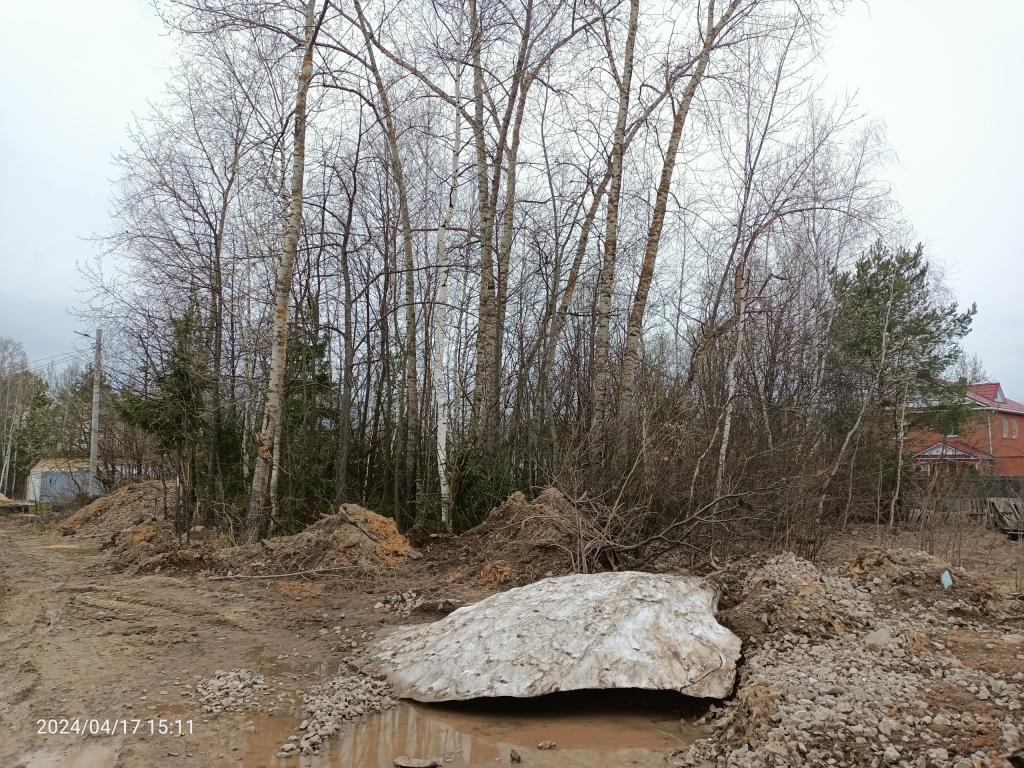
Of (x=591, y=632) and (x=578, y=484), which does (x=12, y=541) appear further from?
(x=591, y=632)

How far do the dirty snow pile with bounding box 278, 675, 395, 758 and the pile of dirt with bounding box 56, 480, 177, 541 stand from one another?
10.3 metres

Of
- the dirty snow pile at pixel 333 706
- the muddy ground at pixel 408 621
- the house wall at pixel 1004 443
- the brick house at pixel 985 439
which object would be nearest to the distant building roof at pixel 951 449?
the brick house at pixel 985 439

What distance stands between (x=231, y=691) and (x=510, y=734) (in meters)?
2.04

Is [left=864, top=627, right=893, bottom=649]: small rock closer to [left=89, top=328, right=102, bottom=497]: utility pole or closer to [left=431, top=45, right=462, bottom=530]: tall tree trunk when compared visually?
[left=431, top=45, right=462, bottom=530]: tall tree trunk

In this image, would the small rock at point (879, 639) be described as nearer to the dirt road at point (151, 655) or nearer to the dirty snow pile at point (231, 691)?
the dirt road at point (151, 655)

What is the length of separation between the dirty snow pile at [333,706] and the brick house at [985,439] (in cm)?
1365

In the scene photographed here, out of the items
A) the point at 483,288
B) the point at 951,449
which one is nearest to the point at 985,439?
the point at 951,449

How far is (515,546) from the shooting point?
325 inches

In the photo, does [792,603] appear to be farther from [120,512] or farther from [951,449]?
[951,449]

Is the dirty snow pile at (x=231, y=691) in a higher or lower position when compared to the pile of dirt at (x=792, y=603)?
lower

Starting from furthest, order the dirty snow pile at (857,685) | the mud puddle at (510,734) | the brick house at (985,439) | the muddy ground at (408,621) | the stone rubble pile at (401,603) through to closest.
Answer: the brick house at (985,439) → the stone rubble pile at (401,603) → the mud puddle at (510,734) → the muddy ground at (408,621) → the dirty snow pile at (857,685)

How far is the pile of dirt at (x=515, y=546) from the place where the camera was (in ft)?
24.6

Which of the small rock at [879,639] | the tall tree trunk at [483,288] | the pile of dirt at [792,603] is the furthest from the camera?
the tall tree trunk at [483,288]

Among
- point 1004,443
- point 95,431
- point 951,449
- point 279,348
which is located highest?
point 279,348
